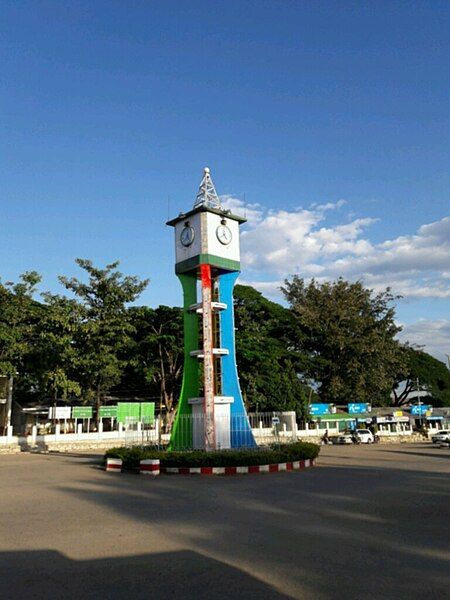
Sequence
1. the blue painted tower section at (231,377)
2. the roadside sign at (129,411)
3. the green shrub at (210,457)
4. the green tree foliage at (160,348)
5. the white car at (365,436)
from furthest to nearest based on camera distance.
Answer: the white car at (365,436) < the green tree foliage at (160,348) < the roadside sign at (129,411) < the blue painted tower section at (231,377) < the green shrub at (210,457)

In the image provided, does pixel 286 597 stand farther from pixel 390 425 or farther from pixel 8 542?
pixel 390 425

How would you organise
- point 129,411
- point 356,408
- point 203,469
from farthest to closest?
point 356,408 → point 129,411 → point 203,469

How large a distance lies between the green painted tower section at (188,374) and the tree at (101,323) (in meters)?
13.9

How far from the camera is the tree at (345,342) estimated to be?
51.0m

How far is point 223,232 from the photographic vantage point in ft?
78.4

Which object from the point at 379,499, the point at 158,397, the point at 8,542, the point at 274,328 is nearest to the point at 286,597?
the point at 8,542

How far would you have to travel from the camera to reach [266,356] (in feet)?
144

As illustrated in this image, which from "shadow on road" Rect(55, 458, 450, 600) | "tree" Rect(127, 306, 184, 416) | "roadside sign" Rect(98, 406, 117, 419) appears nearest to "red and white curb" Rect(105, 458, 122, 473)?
"shadow on road" Rect(55, 458, 450, 600)

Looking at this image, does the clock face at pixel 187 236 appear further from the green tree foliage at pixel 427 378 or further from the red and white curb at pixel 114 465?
the green tree foliage at pixel 427 378

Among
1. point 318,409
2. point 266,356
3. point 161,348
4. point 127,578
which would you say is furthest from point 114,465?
point 318,409

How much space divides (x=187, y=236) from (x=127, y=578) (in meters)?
19.0

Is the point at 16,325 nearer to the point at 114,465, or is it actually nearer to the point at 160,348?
the point at 160,348

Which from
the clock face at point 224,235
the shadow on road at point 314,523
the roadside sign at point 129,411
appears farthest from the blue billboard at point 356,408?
the shadow on road at point 314,523

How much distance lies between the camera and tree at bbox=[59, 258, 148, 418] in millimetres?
36281
